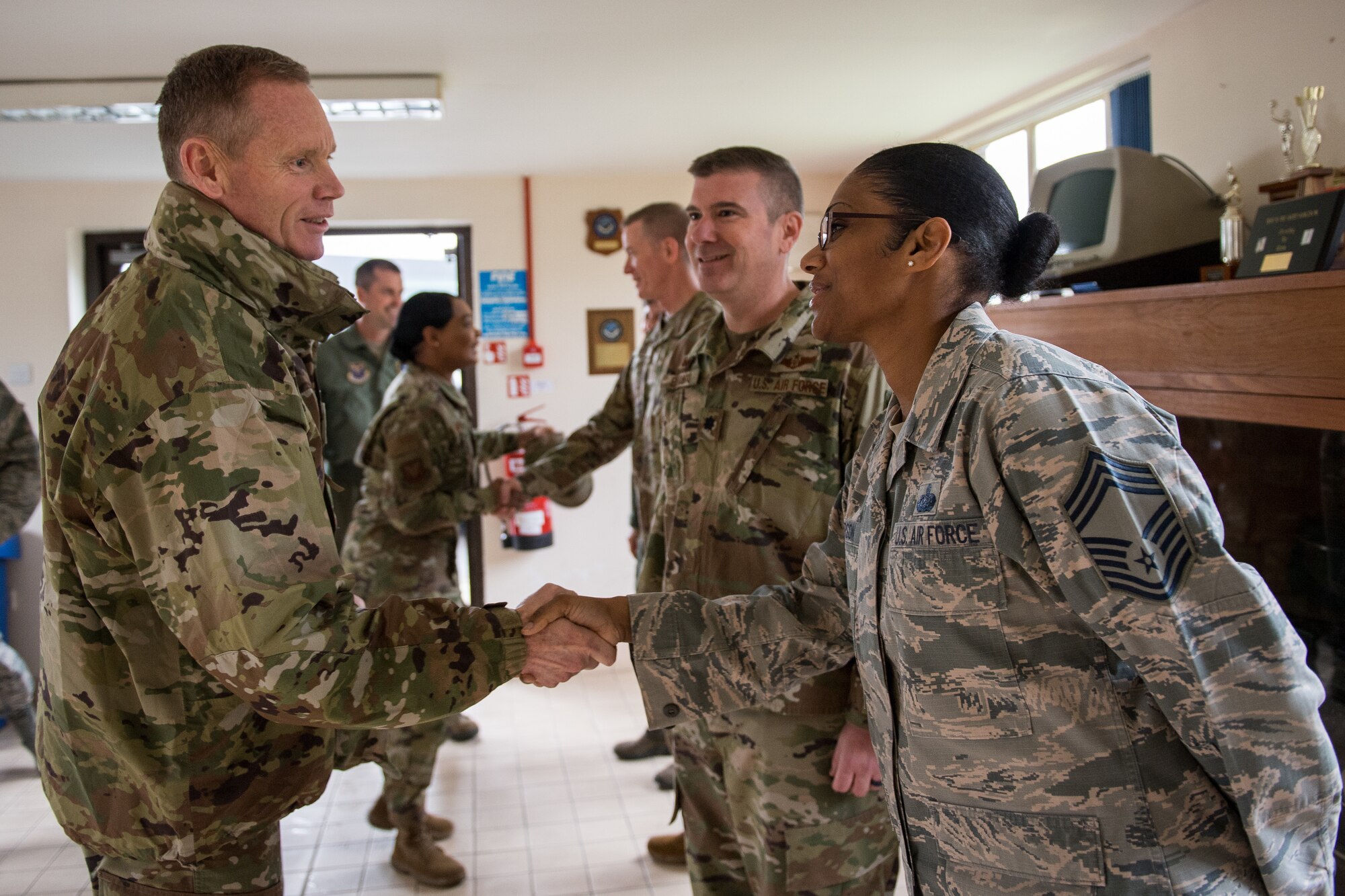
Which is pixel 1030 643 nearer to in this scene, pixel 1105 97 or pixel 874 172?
pixel 874 172

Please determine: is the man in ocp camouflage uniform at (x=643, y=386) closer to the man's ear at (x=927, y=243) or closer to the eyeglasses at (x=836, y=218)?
the eyeglasses at (x=836, y=218)

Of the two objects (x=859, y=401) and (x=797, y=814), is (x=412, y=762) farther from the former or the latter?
(x=859, y=401)

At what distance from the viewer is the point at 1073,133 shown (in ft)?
13.6

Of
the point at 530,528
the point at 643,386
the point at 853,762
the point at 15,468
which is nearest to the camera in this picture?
the point at 853,762

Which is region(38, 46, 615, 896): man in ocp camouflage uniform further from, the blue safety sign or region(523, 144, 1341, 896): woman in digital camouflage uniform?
the blue safety sign

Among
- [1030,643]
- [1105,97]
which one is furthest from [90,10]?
[1105,97]

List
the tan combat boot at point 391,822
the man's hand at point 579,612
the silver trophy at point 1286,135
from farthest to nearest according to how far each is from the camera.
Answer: the tan combat boot at point 391,822 < the silver trophy at point 1286,135 < the man's hand at point 579,612

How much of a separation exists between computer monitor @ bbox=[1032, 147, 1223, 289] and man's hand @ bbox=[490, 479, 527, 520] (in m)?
1.88

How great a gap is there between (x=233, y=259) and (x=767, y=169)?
4.51 feet

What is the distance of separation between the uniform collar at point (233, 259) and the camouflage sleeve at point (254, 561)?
16 centimetres

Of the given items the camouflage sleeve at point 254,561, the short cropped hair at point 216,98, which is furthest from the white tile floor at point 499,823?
the short cropped hair at point 216,98

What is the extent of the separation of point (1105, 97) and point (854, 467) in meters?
3.20

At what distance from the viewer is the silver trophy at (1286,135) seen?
278 centimetres

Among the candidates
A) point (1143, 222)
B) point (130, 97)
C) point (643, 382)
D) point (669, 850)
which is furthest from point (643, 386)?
point (130, 97)
